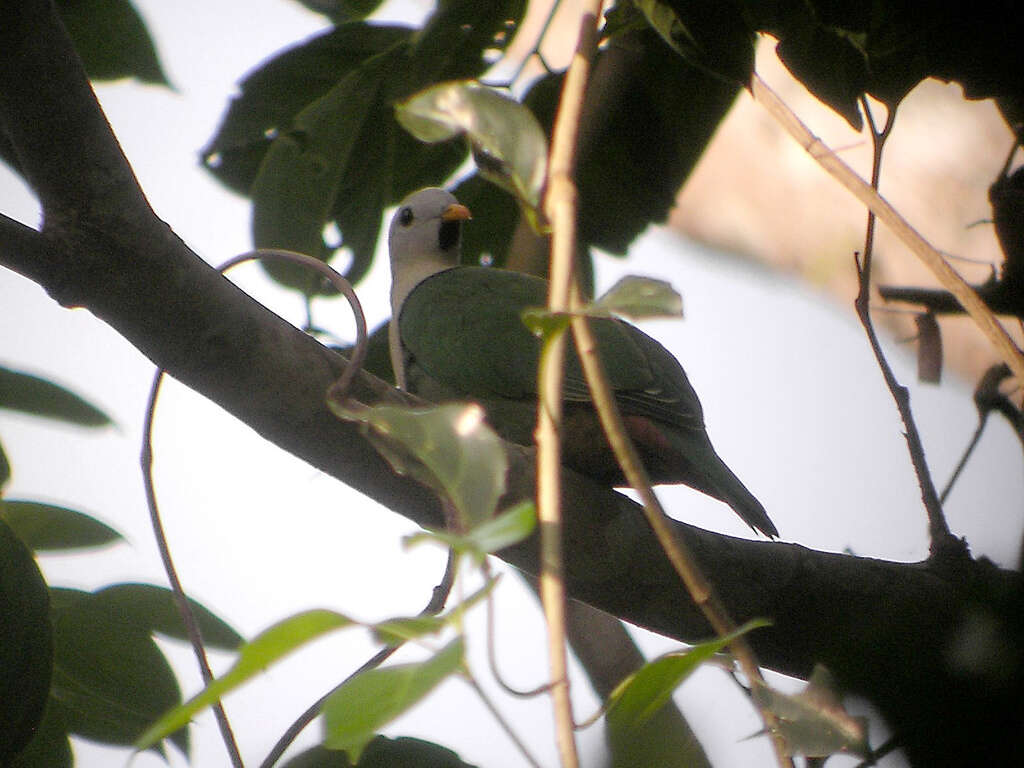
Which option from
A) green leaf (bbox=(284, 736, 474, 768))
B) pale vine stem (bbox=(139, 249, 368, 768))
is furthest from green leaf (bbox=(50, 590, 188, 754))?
green leaf (bbox=(284, 736, 474, 768))

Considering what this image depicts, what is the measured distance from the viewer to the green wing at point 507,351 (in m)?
2.28

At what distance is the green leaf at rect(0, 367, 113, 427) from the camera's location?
187 centimetres

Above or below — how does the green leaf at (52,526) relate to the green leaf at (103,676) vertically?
above

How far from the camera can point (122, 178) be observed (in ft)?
4.36

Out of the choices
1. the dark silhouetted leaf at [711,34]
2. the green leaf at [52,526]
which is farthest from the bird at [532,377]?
the green leaf at [52,526]

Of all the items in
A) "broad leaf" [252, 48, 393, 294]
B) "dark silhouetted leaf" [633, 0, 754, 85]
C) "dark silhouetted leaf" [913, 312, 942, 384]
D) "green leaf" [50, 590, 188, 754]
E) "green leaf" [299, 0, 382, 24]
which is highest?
"green leaf" [299, 0, 382, 24]

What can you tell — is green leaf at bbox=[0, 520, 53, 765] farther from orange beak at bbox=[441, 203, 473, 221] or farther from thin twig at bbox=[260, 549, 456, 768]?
orange beak at bbox=[441, 203, 473, 221]

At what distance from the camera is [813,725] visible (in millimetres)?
976

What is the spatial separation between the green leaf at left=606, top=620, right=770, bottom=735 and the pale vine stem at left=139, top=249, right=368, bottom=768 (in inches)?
22.6

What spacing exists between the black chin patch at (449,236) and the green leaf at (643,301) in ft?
8.87

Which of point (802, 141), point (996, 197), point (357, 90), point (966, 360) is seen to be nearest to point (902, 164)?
point (966, 360)

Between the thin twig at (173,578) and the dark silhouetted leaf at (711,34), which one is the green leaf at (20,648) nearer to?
the thin twig at (173,578)

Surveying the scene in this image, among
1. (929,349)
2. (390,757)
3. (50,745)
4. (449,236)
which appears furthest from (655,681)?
(449,236)

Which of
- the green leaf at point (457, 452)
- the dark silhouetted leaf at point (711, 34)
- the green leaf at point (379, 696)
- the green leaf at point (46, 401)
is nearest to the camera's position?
the green leaf at point (379, 696)
